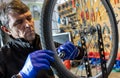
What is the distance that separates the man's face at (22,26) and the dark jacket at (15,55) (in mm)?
47

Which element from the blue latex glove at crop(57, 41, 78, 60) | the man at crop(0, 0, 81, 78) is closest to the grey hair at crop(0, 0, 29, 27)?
the man at crop(0, 0, 81, 78)

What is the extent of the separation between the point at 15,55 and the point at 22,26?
0.16 metres

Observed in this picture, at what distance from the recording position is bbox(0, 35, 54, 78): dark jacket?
83 centimetres

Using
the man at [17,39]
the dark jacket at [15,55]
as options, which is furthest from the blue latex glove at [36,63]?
the dark jacket at [15,55]

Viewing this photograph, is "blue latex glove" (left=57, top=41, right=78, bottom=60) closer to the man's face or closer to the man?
the man

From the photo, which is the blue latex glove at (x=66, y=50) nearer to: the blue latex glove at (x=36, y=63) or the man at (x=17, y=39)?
the man at (x=17, y=39)

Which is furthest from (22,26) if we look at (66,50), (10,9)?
(66,50)

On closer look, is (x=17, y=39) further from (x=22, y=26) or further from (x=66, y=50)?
(x=66, y=50)

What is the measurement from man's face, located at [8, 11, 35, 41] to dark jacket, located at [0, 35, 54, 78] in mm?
47

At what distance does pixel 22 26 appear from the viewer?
772mm

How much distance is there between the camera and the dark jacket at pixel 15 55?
83 cm

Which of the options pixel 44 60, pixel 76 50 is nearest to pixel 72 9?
pixel 76 50

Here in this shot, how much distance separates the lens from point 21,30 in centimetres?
78

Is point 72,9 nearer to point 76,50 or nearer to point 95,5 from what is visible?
point 95,5
